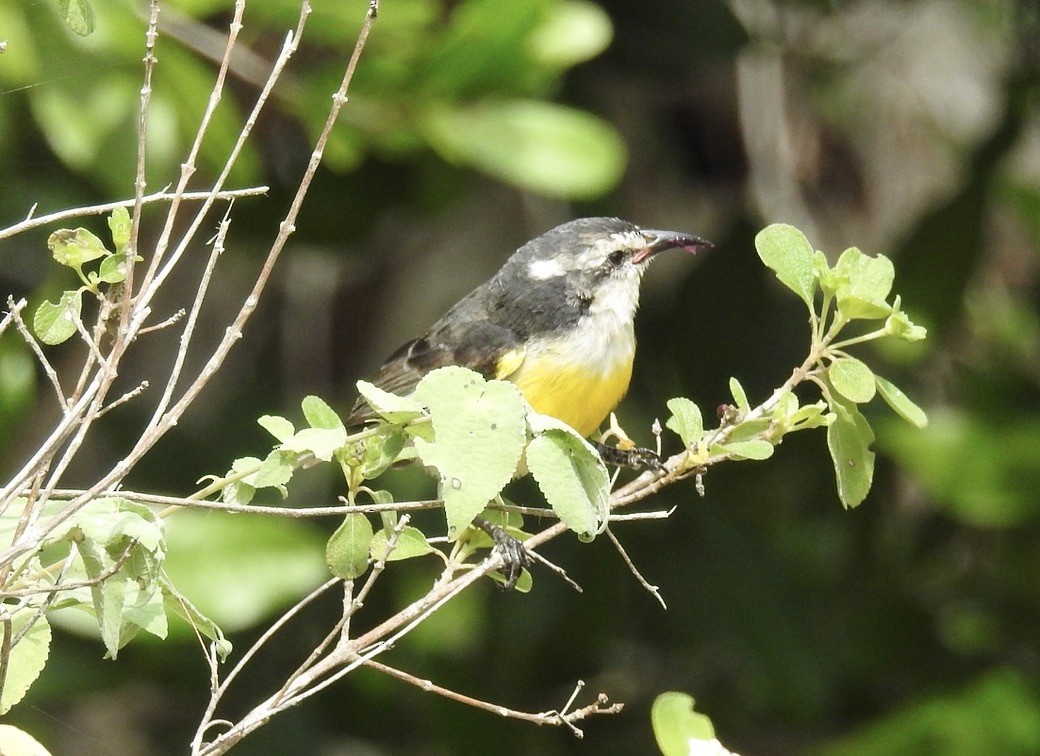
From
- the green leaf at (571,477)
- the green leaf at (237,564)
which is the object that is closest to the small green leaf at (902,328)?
the green leaf at (571,477)

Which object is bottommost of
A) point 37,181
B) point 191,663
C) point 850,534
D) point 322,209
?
point 850,534

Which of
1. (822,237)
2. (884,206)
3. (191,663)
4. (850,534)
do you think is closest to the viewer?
(191,663)

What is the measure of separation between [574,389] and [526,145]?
3.70 ft

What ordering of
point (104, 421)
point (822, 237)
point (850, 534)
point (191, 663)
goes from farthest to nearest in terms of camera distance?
point (822, 237)
point (850, 534)
point (104, 421)
point (191, 663)

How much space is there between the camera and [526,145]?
4148 mm

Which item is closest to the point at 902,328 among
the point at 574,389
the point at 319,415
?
the point at 319,415

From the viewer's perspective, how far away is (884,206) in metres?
6.79

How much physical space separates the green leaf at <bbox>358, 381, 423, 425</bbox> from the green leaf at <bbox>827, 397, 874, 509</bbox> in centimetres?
62

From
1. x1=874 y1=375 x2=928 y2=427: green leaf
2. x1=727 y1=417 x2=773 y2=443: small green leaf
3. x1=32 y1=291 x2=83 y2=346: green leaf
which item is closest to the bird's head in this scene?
x1=727 y1=417 x2=773 y2=443: small green leaf

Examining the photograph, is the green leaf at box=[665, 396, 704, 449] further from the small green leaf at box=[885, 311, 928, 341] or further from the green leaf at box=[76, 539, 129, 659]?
the green leaf at box=[76, 539, 129, 659]

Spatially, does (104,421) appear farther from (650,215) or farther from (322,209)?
(650,215)

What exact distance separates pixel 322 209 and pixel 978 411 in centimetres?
265

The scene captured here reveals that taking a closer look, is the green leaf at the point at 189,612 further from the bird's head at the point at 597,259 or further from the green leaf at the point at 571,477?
the bird's head at the point at 597,259

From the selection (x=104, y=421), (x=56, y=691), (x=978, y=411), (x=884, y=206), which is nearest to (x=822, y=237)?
(x=884, y=206)
